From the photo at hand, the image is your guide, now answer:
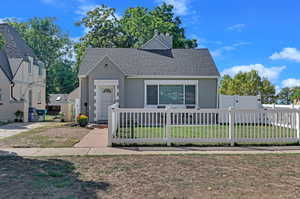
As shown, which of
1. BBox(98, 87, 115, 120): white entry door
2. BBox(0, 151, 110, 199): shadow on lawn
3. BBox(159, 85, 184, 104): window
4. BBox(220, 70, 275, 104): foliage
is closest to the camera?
BBox(0, 151, 110, 199): shadow on lawn

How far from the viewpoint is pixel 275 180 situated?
5066mm

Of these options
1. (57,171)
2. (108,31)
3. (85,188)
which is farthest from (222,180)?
(108,31)

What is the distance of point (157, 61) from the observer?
18859mm

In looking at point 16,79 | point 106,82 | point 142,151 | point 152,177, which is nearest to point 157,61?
point 106,82

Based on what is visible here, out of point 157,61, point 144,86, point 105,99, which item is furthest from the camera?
point 157,61

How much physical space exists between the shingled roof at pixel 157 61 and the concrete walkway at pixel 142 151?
9573mm

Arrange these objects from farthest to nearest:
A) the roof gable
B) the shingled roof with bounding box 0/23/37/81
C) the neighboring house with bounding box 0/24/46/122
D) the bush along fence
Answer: the roof gable
the shingled roof with bounding box 0/23/37/81
the neighboring house with bounding box 0/24/46/122
the bush along fence

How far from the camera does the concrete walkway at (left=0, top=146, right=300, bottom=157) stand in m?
7.54

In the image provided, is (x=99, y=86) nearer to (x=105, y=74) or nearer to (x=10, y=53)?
(x=105, y=74)

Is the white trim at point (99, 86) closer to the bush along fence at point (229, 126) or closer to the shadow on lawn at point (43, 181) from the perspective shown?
the bush along fence at point (229, 126)

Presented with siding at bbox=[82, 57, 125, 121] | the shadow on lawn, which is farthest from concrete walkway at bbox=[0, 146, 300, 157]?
siding at bbox=[82, 57, 125, 121]

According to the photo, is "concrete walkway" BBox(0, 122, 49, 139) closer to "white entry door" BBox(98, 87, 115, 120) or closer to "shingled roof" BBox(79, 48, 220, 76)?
"white entry door" BBox(98, 87, 115, 120)

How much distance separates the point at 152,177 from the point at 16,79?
1943 cm

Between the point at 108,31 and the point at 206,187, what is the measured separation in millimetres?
30077
